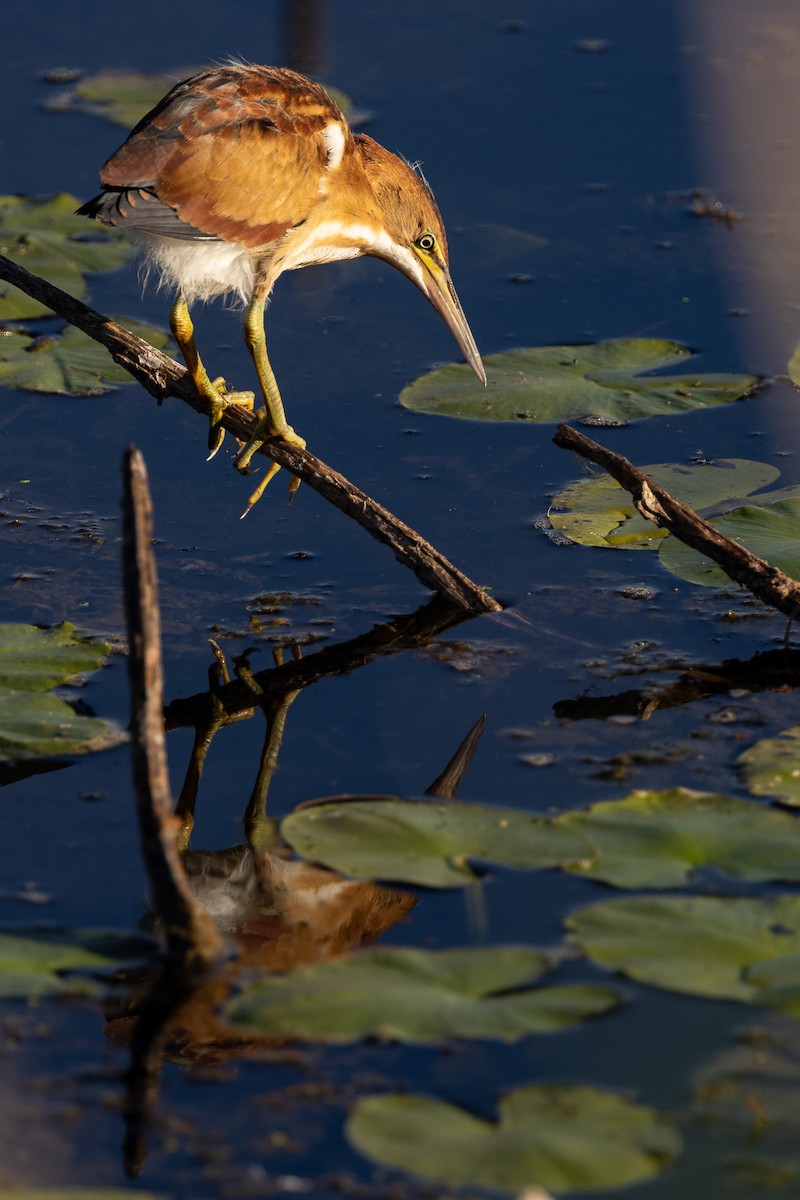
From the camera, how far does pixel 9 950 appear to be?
12.2 feet

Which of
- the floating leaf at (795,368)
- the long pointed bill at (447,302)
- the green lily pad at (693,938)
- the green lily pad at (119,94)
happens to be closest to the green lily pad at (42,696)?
the green lily pad at (693,938)

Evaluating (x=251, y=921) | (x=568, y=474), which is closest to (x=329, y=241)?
(x=568, y=474)

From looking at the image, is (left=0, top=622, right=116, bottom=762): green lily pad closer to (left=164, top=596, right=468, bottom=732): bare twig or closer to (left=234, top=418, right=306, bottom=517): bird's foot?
(left=164, top=596, right=468, bottom=732): bare twig

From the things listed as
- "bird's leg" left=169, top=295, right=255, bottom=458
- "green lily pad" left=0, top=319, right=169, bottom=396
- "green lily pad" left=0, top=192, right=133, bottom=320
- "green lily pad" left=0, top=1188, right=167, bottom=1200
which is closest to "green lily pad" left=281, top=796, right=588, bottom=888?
"green lily pad" left=0, top=1188, right=167, bottom=1200

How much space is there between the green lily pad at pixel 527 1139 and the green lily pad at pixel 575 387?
3698 millimetres

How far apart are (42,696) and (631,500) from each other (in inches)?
92.7

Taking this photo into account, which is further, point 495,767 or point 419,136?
point 419,136

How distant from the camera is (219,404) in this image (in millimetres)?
5527

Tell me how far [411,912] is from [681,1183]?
111 centimetres

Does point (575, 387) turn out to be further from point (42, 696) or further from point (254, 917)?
point (254, 917)

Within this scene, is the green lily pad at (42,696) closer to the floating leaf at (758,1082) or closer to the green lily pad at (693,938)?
the green lily pad at (693,938)

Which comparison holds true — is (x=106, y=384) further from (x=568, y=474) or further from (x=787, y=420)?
(x=787, y=420)

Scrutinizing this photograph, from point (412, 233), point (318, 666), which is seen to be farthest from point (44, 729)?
point (412, 233)

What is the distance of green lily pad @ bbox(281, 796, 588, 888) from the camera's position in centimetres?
397
